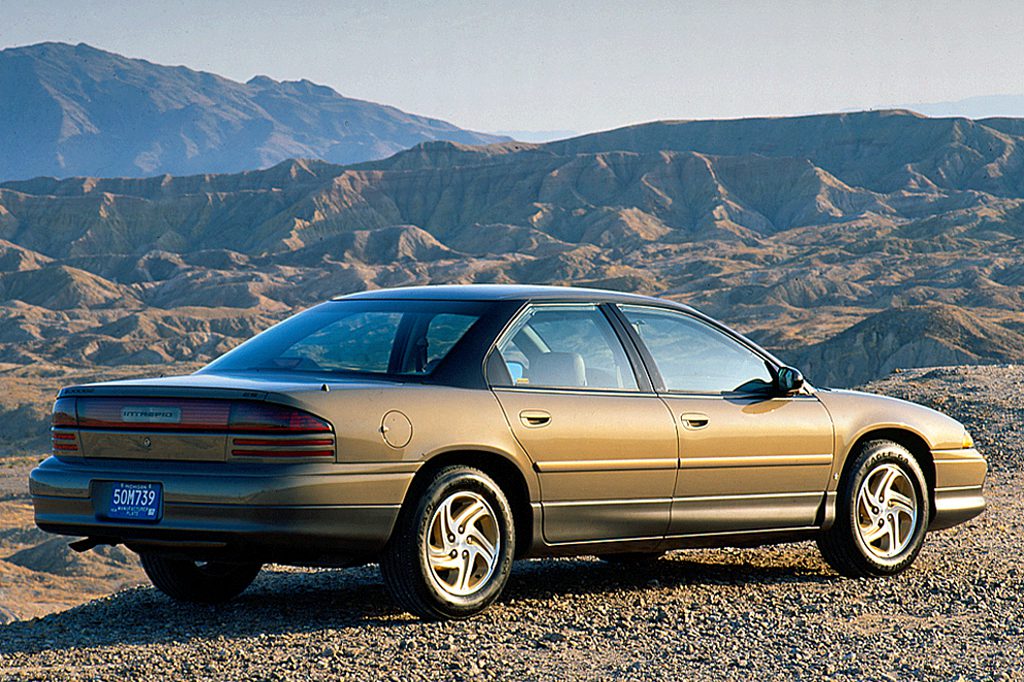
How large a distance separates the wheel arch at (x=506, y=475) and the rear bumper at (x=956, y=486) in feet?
8.85

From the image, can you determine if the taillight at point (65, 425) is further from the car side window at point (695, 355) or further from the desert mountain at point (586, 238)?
the desert mountain at point (586, 238)

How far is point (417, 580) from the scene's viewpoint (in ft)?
19.1

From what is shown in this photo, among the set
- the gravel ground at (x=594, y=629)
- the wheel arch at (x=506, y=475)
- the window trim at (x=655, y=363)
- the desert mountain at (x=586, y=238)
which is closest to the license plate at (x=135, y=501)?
the gravel ground at (x=594, y=629)

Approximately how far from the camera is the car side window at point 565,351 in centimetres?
638

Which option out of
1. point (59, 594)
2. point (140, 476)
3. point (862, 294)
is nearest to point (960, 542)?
point (140, 476)

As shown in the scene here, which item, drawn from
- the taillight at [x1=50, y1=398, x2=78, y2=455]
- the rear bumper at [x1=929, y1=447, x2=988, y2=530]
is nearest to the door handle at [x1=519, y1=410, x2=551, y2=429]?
the taillight at [x1=50, y1=398, x2=78, y2=455]

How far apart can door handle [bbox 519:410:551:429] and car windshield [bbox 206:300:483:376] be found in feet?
1.43

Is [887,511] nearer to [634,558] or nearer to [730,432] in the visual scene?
[730,432]

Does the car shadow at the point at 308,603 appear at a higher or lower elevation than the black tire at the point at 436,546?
lower

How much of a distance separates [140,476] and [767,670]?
8.46 ft

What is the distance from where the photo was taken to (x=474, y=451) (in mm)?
6039

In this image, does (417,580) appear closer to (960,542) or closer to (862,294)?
(960,542)

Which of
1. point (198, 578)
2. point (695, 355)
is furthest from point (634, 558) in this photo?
point (198, 578)

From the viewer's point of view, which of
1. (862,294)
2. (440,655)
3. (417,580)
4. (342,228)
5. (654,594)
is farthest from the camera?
(342,228)
